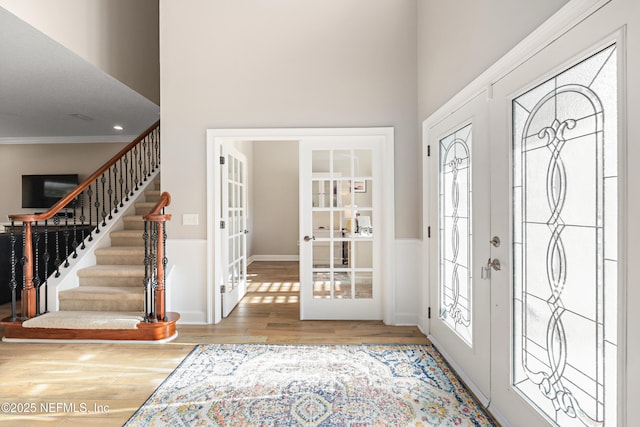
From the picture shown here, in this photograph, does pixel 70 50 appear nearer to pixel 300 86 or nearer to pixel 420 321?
pixel 300 86

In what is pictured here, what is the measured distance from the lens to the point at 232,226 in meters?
4.01

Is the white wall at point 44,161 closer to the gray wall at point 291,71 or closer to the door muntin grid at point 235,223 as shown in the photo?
the door muntin grid at point 235,223

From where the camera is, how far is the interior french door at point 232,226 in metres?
3.67

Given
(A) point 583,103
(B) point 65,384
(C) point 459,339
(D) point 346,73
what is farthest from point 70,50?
(C) point 459,339

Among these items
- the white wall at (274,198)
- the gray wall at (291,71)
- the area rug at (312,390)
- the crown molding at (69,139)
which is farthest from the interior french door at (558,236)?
the crown molding at (69,139)

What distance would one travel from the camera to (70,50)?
3143 millimetres

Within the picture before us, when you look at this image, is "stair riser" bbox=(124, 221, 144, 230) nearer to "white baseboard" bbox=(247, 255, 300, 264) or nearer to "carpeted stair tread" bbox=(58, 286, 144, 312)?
"carpeted stair tread" bbox=(58, 286, 144, 312)

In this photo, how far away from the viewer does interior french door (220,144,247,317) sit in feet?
12.1

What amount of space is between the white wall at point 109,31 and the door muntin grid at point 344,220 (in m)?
2.45

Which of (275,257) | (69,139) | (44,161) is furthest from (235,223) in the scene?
(44,161)

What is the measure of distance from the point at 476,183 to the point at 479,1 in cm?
111

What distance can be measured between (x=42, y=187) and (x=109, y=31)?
437 cm

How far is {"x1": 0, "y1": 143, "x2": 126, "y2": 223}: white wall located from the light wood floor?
3551 mm

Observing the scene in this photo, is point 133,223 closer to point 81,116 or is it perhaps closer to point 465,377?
point 81,116
